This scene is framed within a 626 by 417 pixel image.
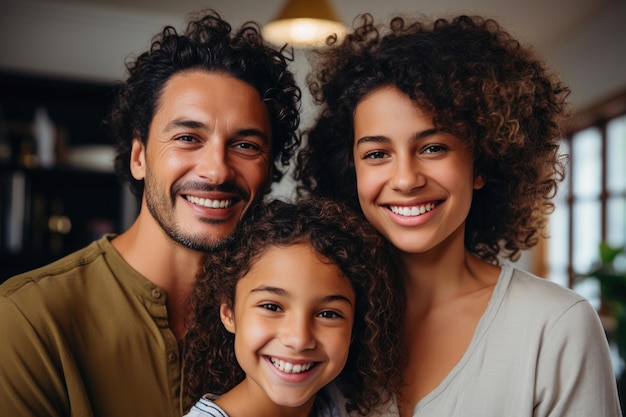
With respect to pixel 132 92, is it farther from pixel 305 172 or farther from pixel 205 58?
pixel 305 172

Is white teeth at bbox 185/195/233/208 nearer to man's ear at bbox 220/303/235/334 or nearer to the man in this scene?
the man

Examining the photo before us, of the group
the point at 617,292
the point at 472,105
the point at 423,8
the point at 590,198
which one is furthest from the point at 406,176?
the point at 590,198

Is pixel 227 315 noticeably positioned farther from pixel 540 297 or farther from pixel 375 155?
pixel 540 297

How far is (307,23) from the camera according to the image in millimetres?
2844

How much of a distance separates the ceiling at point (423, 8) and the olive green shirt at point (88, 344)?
11.6 feet

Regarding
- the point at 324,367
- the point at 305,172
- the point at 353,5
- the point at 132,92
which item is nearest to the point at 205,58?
the point at 132,92

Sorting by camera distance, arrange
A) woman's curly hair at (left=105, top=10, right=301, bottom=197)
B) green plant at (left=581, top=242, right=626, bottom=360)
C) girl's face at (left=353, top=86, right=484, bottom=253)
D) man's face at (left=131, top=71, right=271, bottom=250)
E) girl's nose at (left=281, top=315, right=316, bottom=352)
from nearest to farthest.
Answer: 1. girl's nose at (left=281, top=315, right=316, bottom=352)
2. girl's face at (left=353, top=86, right=484, bottom=253)
3. man's face at (left=131, top=71, right=271, bottom=250)
4. woman's curly hair at (left=105, top=10, right=301, bottom=197)
5. green plant at (left=581, top=242, right=626, bottom=360)

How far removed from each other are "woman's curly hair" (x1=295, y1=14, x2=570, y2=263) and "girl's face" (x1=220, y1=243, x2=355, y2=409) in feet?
1.33

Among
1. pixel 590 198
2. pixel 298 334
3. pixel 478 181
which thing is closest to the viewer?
pixel 298 334

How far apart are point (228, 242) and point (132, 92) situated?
0.61 m

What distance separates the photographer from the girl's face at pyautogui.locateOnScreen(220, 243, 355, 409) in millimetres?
1467

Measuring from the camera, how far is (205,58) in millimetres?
1838

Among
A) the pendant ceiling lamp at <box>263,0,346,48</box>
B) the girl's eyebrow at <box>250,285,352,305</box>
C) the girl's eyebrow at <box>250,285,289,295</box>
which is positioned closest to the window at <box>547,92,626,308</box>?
the pendant ceiling lamp at <box>263,0,346,48</box>

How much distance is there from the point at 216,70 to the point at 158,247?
53cm
